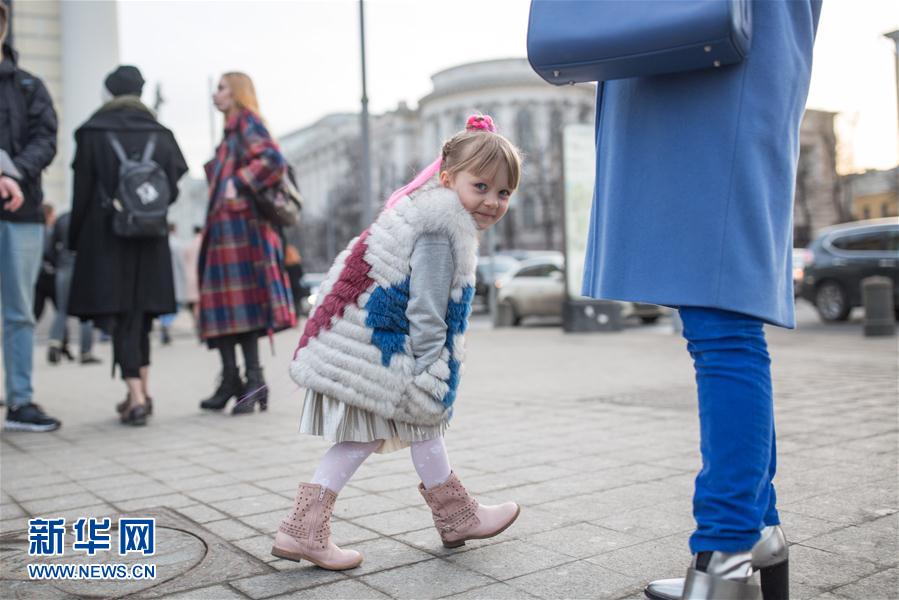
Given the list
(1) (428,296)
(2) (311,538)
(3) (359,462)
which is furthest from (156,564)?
(1) (428,296)

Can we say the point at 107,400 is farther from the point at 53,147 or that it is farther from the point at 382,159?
the point at 382,159

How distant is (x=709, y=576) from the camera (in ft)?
6.14

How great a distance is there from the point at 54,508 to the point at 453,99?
262 ft

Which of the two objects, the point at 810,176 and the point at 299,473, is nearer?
the point at 299,473

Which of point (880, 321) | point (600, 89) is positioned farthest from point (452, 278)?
point (880, 321)

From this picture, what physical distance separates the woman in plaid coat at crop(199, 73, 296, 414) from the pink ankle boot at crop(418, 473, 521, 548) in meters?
3.15

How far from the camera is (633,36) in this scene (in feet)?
5.93

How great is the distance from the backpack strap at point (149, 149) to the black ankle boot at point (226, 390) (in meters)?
1.42

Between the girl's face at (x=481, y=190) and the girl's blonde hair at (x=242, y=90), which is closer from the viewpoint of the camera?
the girl's face at (x=481, y=190)

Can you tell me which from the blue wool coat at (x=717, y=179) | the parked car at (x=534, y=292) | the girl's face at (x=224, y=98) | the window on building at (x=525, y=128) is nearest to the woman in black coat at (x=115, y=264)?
the girl's face at (x=224, y=98)

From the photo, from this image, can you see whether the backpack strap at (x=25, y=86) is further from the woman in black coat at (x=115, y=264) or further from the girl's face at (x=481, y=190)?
the girl's face at (x=481, y=190)

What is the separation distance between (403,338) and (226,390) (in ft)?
12.1

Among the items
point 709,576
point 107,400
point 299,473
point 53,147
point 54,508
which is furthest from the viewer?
point 107,400

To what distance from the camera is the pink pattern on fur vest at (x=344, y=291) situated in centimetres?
258
